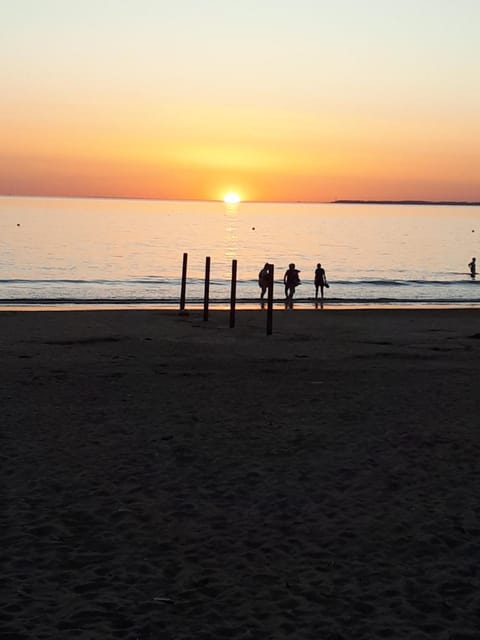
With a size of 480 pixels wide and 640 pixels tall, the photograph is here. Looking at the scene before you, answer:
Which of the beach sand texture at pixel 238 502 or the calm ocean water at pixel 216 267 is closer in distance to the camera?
the beach sand texture at pixel 238 502

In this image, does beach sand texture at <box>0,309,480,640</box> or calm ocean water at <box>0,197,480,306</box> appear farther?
calm ocean water at <box>0,197,480,306</box>

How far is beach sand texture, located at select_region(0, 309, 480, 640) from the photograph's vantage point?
18.4 ft

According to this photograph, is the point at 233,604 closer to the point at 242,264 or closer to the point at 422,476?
the point at 422,476

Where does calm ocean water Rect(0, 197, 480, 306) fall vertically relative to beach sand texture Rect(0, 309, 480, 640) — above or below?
above

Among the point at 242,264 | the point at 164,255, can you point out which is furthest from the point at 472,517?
the point at 164,255

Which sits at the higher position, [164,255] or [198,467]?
[164,255]

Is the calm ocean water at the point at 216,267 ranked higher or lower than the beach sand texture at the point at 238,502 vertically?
higher

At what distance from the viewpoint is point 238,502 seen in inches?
313

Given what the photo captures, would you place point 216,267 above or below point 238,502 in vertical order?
above

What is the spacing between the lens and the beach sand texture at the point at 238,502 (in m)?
5.60

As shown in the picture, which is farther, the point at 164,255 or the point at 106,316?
the point at 164,255

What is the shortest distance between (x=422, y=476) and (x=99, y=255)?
73.1 meters

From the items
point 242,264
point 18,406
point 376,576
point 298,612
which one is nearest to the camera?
point 298,612

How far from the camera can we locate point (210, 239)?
126 m
